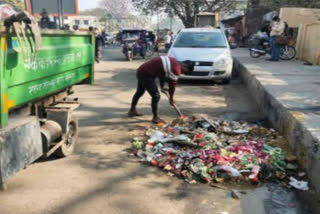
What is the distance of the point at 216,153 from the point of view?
14.3 ft

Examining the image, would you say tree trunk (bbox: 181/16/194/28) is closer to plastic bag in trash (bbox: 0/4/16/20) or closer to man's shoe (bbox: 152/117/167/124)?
A: man's shoe (bbox: 152/117/167/124)

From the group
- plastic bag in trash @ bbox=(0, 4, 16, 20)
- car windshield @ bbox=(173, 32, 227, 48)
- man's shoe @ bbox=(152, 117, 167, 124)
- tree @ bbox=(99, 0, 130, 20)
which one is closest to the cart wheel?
man's shoe @ bbox=(152, 117, 167, 124)

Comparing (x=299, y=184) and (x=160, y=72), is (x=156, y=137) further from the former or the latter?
(x=299, y=184)

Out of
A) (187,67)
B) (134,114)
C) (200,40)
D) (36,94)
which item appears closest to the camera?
(36,94)

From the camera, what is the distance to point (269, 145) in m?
4.76

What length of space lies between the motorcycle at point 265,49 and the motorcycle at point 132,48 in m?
5.68

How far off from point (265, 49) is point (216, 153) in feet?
37.9

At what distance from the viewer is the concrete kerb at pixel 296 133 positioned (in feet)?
12.1

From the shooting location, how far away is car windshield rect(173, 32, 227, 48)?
10.5 meters

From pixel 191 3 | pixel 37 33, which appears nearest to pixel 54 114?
pixel 37 33

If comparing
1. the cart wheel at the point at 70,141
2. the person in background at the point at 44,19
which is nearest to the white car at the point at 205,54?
the cart wheel at the point at 70,141

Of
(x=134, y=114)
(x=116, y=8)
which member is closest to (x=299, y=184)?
(x=134, y=114)

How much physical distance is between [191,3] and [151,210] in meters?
30.0

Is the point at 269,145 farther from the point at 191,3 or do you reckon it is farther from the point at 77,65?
the point at 191,3
